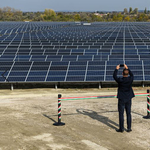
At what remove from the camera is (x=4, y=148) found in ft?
34.7

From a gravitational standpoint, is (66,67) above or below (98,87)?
above

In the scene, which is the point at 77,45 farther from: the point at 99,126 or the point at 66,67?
the point at 99,126

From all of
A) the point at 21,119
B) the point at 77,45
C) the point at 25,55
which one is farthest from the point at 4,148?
the point at 77,45

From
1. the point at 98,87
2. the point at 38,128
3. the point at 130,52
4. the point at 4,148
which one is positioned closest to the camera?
the point at 4,148

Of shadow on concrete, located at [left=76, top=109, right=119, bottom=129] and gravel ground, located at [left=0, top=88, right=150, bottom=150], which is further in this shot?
shadow on concrete, located at [left=76, top=109, right=119, bottom=129]

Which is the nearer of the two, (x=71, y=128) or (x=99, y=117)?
(x=71, y=128)

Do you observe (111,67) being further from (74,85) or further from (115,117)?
(115,117)

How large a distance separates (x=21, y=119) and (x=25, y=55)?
1994cm

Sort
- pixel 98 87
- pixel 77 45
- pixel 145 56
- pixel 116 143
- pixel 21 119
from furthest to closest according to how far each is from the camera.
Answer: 1. pixel 77 45
2. pixel 145 56
3. pixel 98 87
4. pixel 21 119
5. pixel 116 143

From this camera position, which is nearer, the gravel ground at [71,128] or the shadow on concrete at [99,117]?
the gravel ground at [71,128]

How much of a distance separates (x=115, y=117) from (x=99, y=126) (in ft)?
5.28

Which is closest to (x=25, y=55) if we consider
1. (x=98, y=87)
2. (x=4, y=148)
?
(x=98, y=87)

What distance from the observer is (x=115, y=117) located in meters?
14.6

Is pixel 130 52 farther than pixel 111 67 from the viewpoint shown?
Yes
